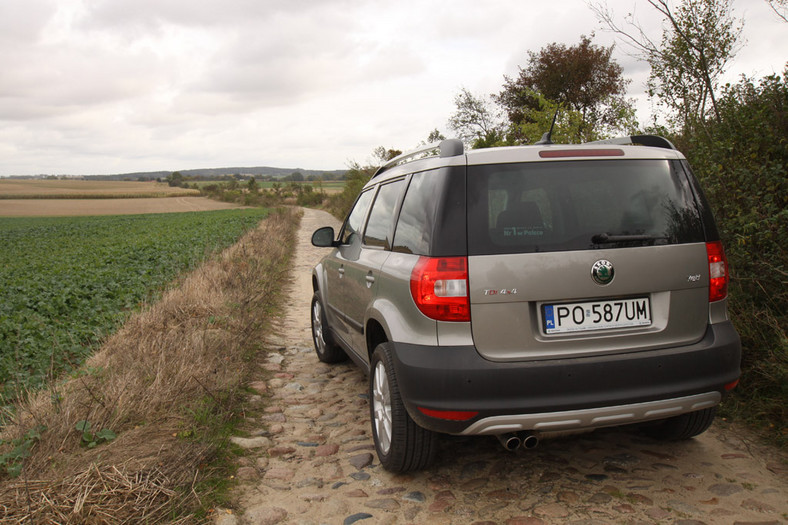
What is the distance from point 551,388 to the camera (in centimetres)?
278

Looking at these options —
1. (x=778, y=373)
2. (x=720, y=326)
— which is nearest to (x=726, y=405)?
(x=778, y=373)

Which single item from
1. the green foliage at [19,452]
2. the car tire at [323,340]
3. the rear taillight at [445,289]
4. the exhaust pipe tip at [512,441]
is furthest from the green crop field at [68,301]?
the exhaust pipe tip at [512,441]

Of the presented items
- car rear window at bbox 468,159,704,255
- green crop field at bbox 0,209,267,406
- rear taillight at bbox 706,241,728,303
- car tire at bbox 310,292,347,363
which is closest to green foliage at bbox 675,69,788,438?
rear taillight at bbox 706,241,728,303

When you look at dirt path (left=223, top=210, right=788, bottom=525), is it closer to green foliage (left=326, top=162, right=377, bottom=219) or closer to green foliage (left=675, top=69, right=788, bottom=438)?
green foliage (left=675, top=69, right=788, bottom=438)

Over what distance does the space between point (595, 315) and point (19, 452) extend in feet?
10.2

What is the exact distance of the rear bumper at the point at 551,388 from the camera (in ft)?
9.08

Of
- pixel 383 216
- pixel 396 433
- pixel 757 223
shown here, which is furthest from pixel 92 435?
pixel 757 223

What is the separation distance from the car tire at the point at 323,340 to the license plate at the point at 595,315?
3.04 m

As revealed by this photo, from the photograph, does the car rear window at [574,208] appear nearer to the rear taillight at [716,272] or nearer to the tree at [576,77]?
the rear taillight at [716,272]

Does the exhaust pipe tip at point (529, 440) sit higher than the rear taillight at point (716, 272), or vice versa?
the rear taillight at point (716, 272)

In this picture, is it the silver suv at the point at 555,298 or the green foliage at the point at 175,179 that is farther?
the green foliage at the point at 175,179

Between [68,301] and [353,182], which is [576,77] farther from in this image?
[68,301]

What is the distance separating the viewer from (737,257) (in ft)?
15.3

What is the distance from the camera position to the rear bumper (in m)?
2.77
